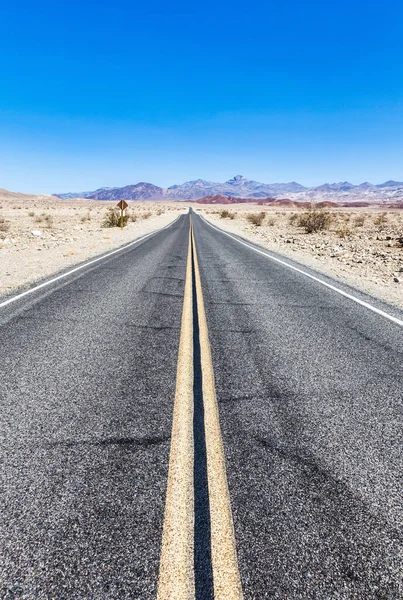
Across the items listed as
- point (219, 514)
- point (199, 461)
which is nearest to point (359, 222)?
point (199, 461)

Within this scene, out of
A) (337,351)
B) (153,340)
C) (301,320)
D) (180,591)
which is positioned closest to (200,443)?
(180,591)

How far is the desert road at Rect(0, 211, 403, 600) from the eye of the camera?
1705mm

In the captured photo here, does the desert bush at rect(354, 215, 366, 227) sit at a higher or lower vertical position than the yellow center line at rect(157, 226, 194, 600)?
higher

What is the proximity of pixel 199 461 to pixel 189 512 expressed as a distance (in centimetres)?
44

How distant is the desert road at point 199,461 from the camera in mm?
1705

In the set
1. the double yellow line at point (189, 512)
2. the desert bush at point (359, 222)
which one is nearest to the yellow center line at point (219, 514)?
the double yellow line at point (189, 512)

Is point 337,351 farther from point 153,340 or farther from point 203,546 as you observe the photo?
point 203,546

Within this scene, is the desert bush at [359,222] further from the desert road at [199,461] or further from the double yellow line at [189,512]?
the double yellow line at [189,512]

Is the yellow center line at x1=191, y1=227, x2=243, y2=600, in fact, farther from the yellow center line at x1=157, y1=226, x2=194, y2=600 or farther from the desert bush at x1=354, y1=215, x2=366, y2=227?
the desert bush at x1=354, y1=215, x2=366, y2=227

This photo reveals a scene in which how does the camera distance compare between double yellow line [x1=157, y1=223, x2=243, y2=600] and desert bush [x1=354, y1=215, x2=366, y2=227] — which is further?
desert bush [x1=354, y1=215, x2=366, y2=227]

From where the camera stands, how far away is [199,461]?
246 cm

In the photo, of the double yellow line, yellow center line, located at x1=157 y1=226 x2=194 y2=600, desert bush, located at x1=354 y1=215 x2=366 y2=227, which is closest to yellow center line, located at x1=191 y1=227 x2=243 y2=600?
the double yellow line

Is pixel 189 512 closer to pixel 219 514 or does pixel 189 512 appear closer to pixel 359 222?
pixel 219 514

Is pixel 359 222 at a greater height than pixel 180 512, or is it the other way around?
pixel 359 222
